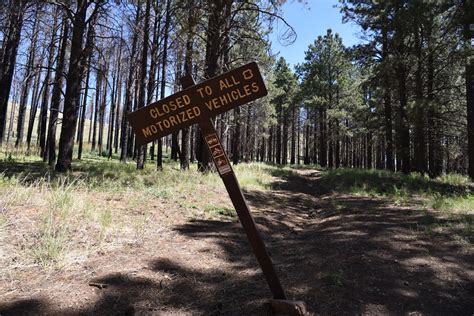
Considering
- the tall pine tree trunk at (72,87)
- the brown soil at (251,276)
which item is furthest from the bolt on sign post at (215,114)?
the tall pine tree trunk at (72,87)

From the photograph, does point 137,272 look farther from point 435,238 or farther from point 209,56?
point 209,56

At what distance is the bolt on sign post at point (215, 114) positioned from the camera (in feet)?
10.8

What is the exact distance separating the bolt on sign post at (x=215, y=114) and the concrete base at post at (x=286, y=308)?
11 centimetres

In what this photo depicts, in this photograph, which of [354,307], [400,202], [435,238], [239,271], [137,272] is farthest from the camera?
[400,202]

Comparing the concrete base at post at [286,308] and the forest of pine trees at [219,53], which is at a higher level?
the forest of pine trees at [219,53]

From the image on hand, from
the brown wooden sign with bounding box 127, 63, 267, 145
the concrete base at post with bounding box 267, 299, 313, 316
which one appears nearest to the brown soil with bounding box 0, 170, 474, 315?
the concrete base at post with bounding box 267, 299, 313, 316

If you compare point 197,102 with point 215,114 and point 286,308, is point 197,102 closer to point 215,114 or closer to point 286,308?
point 215,114

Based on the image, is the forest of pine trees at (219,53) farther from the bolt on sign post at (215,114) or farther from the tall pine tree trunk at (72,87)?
the bolt on sign post at (215,114)

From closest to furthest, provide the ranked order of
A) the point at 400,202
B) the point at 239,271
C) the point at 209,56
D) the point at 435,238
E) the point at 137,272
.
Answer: the point at 137,272
the point at 239,271
the point at 435,238
the point at 400,202
the point at 209,56

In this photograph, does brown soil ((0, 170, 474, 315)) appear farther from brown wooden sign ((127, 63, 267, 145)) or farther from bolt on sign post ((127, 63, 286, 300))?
brown wooden sign ((127, 63, 267, 145))

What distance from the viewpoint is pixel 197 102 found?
335 cm

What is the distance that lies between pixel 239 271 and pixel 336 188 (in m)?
10.1

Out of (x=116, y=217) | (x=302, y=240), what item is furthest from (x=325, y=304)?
(x=116, y=217)

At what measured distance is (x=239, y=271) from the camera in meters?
4.58
